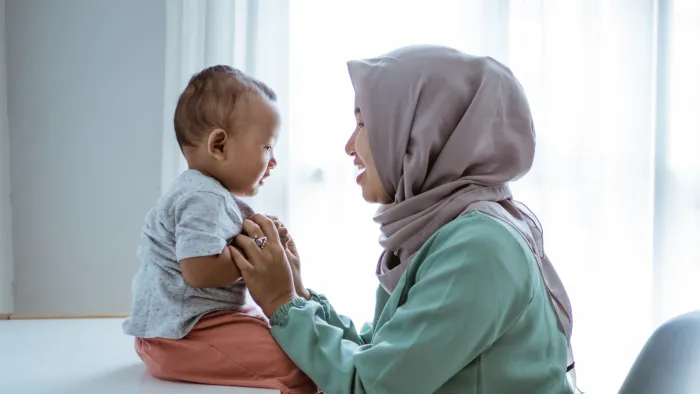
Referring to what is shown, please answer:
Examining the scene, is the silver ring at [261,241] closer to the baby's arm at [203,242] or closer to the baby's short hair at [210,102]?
the baby's arm at [203,242]

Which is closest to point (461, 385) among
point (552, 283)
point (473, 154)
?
point (552, 283)

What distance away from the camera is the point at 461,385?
1103mm

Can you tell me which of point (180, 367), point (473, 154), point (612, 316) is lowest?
point (612, 316)

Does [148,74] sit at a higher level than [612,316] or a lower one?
higher

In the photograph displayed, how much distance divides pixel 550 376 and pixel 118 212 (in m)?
2.11

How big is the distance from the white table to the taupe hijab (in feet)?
1.40

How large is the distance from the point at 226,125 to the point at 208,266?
294 millimetres

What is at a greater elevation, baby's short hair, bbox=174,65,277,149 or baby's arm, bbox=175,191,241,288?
baby's short hair, bbox=174,65,277,149

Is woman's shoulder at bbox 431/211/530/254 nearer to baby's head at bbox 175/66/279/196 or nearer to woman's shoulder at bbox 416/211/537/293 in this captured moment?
woman's shoulder at bbox 416/211/537/293

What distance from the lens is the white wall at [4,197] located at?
2.66 meters

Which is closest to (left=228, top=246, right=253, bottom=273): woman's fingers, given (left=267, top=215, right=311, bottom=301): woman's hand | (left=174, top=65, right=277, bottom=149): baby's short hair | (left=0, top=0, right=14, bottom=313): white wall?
(left=267, top=215, right=311, bottom=301): woman's hand

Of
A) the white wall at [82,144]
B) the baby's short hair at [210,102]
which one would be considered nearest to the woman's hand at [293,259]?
the baby's short hair at [210,102]

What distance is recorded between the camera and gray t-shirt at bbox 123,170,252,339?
1.17 meters

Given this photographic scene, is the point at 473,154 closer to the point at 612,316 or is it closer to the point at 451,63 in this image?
the point at 451,63
